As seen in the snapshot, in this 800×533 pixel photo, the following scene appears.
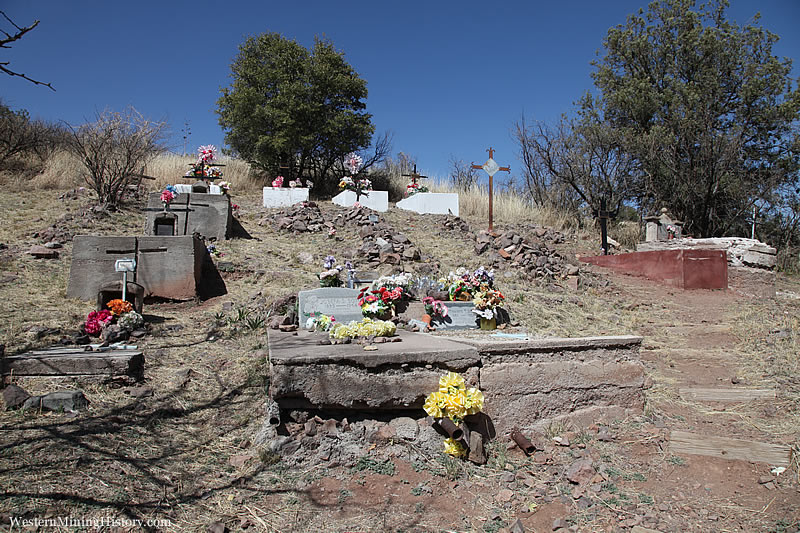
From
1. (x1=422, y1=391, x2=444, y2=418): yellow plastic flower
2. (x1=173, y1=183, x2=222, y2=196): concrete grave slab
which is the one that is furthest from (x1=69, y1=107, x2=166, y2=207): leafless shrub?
(x1=422, y1=391, x2=444, y2=418): yellow plastic flower

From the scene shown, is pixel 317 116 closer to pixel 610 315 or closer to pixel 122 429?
pixel 610 315

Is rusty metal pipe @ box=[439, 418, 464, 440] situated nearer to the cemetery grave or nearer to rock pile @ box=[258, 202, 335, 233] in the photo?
the cemetery grave

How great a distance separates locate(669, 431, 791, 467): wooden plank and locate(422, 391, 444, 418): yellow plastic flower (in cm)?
168

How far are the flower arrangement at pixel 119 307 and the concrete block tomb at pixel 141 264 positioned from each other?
158 cm

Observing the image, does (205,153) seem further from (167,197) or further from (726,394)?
(726,394)

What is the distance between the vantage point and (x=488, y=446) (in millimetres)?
3541

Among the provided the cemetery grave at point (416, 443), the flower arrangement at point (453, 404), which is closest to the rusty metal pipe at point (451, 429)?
the flower arrangement at point (453, 404)

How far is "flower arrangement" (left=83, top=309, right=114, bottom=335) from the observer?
17.2 ft

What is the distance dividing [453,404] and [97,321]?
13.6 ft

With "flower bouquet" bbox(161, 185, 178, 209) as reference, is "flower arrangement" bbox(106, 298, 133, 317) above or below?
below

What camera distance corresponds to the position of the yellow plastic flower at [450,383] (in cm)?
346

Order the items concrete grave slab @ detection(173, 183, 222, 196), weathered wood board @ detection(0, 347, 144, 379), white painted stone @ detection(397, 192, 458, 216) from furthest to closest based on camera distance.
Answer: white painted stone @ detection(397, 192, 458, 216)
concrete grave slab @ detection(173, 183, 222, 196)
weathered wood board @ detection(0, 347, 144, 379)

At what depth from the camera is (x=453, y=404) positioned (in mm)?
3348

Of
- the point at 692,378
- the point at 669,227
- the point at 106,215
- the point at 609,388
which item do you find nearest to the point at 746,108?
the point at 669,227
